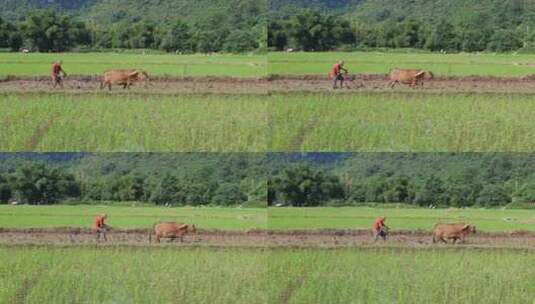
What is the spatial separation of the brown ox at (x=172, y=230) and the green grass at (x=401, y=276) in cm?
63

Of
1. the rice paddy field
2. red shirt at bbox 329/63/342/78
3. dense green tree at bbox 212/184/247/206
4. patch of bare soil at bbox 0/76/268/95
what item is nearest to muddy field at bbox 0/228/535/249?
the rice paddy field

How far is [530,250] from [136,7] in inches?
126

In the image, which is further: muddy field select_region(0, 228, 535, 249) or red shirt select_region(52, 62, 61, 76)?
red shirt select_region(52, 62, 61, 76)

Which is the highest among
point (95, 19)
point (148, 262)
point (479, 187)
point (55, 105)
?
point (95, 19)

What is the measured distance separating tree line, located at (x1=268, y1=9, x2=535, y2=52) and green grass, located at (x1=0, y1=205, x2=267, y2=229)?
4.00 feet

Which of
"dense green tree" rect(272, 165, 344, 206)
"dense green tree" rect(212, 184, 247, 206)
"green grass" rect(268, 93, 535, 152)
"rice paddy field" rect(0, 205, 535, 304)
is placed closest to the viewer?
"green grass" rect(268, 93, 535, 152)

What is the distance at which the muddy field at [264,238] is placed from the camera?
8.18 meters

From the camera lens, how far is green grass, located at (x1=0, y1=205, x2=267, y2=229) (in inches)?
327

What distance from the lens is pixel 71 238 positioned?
835cm

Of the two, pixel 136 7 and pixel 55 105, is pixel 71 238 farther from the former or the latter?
pixel 136 7

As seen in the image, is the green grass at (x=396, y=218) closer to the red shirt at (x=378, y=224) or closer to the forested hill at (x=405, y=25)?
the red shirt at (x=378, y=224)

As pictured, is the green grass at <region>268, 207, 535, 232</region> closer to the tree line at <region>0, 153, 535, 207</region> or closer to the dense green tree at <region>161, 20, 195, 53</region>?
the tree line at <region>0, 153, 535, 207</region>

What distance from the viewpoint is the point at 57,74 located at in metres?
8.31

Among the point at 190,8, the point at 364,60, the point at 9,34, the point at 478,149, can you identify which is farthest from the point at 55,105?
the point at 478,149
